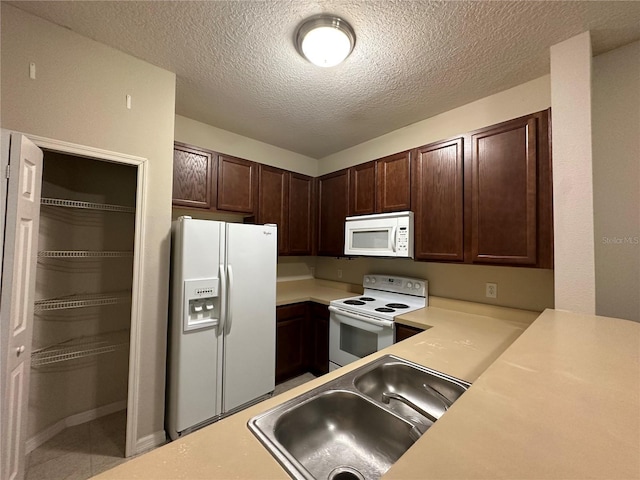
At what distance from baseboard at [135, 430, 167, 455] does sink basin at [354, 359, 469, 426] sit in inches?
62.6

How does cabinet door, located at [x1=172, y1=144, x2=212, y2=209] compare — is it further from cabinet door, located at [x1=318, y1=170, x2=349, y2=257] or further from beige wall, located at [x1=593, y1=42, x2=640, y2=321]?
beige wall, located at [x1=593, y1=42, x2=640, y2=321]

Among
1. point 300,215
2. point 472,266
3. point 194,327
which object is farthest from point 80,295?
point 472,266

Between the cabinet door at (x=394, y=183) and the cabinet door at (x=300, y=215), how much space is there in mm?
926

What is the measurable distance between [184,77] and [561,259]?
8.86 feet

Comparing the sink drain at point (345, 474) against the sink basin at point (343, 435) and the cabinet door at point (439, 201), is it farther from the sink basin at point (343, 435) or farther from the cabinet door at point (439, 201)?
the cabinet door at point (439, 201)

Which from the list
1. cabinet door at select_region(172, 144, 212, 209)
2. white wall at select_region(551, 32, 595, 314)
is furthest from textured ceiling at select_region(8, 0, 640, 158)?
cabinet door at select_region(172, 144, 212, 209)

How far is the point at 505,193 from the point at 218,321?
221 centimetres

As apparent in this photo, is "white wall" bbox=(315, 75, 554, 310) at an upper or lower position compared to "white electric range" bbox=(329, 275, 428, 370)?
upper

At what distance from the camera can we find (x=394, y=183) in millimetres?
2354

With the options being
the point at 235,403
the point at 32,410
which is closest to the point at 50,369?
the point at 32,410

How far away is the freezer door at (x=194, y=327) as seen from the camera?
178cm

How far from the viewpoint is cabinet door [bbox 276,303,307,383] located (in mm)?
2516

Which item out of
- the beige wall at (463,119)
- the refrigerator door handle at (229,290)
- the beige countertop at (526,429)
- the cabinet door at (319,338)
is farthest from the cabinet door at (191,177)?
the beige countertop at (526,429)

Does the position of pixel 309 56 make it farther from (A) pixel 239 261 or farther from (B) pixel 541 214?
(B) pixel 541 214
